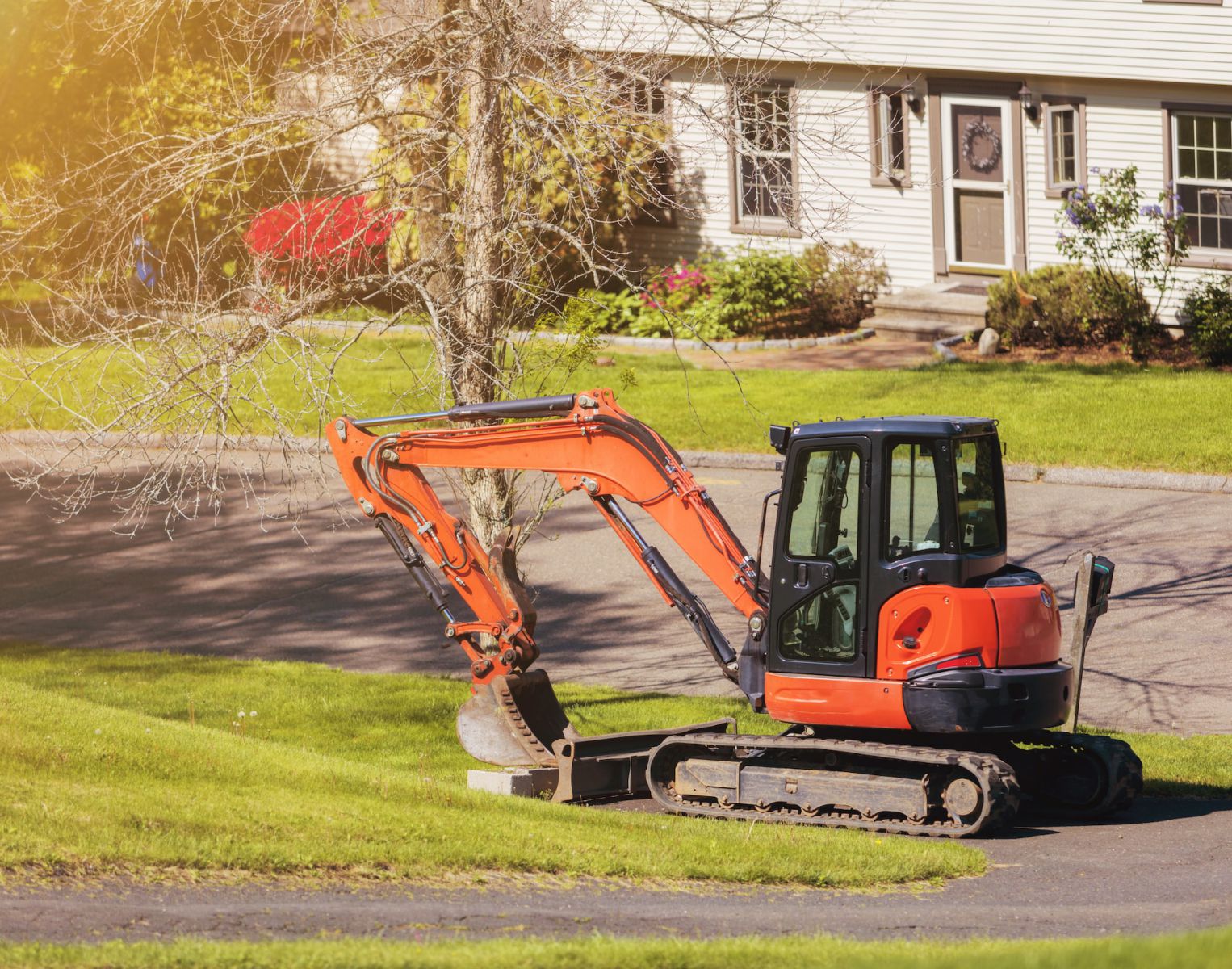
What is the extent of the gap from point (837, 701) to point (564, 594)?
696 centimetres

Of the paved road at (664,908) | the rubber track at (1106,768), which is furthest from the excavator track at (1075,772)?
the paved road at (664,908)

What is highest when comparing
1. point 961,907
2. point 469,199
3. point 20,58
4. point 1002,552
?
point 20,58

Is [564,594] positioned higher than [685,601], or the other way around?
[685,601]

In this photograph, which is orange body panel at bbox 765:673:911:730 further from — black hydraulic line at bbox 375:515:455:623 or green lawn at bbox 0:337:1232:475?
green lawn at bbox 0:337:1232:475

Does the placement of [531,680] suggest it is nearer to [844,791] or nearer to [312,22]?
[844,791]

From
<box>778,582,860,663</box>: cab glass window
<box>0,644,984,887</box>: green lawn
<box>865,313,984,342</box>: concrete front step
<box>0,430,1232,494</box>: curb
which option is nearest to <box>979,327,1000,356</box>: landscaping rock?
<box>865,313,984,342</box>: concrete front step

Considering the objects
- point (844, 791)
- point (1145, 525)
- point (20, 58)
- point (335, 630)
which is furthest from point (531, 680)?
point (20, 58)

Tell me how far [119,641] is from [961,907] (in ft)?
32.1

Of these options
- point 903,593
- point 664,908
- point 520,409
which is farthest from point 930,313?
point 664,908

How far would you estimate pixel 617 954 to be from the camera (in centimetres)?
698

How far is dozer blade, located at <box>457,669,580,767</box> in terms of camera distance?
37.5ft

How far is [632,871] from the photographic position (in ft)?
29.7

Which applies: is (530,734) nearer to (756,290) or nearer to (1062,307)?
(1062,307)

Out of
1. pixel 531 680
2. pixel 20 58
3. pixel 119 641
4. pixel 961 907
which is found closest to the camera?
pixel 961 907
